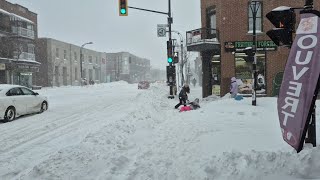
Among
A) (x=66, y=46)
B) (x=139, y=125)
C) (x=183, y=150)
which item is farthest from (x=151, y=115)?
(x=66, y=46)

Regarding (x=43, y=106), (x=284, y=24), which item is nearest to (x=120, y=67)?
(x=43, y=106)

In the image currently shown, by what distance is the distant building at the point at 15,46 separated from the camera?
129 ft

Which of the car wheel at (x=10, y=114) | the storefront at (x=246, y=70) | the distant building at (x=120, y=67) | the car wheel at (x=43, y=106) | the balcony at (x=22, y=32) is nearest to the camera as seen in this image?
the car wheel at (x=10, y=114)

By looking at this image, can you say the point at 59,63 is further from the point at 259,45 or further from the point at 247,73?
the point at 259,45

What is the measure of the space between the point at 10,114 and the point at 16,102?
670 millimetres

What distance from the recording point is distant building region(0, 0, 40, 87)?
39.2 metres

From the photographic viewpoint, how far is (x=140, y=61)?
124438 mm

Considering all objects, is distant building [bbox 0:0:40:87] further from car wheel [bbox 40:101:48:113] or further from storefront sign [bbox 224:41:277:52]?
storefront sign [bbox 224:41:277:52]

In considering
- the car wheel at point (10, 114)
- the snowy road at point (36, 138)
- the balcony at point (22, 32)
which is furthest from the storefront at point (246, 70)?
the balcony at point (22, 32)

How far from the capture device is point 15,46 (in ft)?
134

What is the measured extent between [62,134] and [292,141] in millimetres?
7021

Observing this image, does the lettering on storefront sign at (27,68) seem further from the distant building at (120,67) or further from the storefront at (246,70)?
the distant building at (120,67)

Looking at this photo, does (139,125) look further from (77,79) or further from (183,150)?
(77,79)

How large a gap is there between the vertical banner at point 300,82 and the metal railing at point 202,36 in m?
16.6
